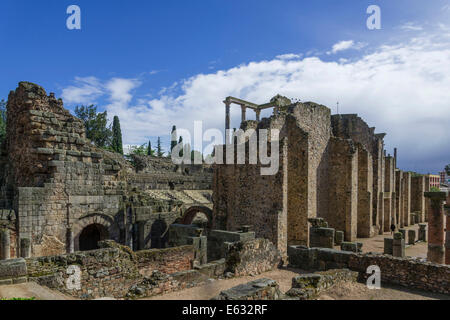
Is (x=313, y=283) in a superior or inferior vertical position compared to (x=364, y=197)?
inferior

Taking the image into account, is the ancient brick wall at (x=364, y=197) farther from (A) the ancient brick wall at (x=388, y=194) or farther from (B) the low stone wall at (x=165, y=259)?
(B) the low stone wall at (x=165, y=259)

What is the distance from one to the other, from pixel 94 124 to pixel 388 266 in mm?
41500

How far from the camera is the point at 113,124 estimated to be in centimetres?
4834

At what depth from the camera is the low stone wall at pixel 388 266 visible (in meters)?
9.53

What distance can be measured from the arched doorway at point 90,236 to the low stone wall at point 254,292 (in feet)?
26.2

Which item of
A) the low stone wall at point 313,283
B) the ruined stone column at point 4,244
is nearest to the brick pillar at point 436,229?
the low stone wall at point 313,283

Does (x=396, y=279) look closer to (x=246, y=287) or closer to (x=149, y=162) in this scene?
(x=246, y=287)

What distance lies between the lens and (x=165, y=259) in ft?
33.2

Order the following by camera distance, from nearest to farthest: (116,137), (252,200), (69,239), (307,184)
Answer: (69,239)
(252,200)
(307,184)
(116,137)

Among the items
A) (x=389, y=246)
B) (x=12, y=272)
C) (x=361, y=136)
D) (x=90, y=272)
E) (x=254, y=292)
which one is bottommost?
(x=389, y=246)

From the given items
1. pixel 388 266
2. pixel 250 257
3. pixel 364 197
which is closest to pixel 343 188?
pixel 364 197

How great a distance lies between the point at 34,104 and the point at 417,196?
119 feet

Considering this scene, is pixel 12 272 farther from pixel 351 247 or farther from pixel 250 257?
pixel 351 247
